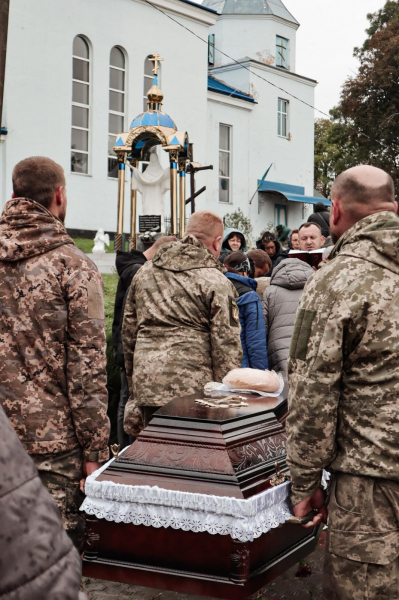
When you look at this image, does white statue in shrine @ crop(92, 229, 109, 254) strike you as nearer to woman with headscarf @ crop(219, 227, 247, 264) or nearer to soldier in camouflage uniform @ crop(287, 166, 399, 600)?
woman with headscarf @ crop(219, 227, 247, 264)

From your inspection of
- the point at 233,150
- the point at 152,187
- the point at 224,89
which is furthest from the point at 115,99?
the point at 152,187

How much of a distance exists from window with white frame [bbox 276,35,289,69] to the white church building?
6cm

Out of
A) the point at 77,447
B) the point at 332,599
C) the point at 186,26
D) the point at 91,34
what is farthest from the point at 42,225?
the point at 186,26

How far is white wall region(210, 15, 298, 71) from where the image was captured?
93.1 feet

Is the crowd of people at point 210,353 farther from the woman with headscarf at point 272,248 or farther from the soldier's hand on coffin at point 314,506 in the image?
the woman with headscarf at point 272,248

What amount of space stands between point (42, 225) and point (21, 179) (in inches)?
8.9

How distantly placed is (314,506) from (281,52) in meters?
28.5

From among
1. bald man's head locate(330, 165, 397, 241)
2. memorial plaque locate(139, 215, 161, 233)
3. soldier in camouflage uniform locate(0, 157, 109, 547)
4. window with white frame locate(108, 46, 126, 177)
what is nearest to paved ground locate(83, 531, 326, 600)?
soldier in camouflage uniform locate(0, 157, 109, 547)

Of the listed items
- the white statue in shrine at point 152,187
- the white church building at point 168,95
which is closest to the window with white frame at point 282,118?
the white church building at point 168,95

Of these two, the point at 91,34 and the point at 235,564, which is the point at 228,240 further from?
the point at 91,34

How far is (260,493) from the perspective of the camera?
2.90 metres

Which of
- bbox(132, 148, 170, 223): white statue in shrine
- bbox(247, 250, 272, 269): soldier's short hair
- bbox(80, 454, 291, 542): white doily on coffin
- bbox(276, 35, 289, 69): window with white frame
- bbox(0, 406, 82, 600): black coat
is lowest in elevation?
bbox(80, 454, 291, 542): white doily on coffin

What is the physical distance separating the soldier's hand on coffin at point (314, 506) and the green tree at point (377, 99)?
25.9 metres

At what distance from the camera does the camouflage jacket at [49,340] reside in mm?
2832
